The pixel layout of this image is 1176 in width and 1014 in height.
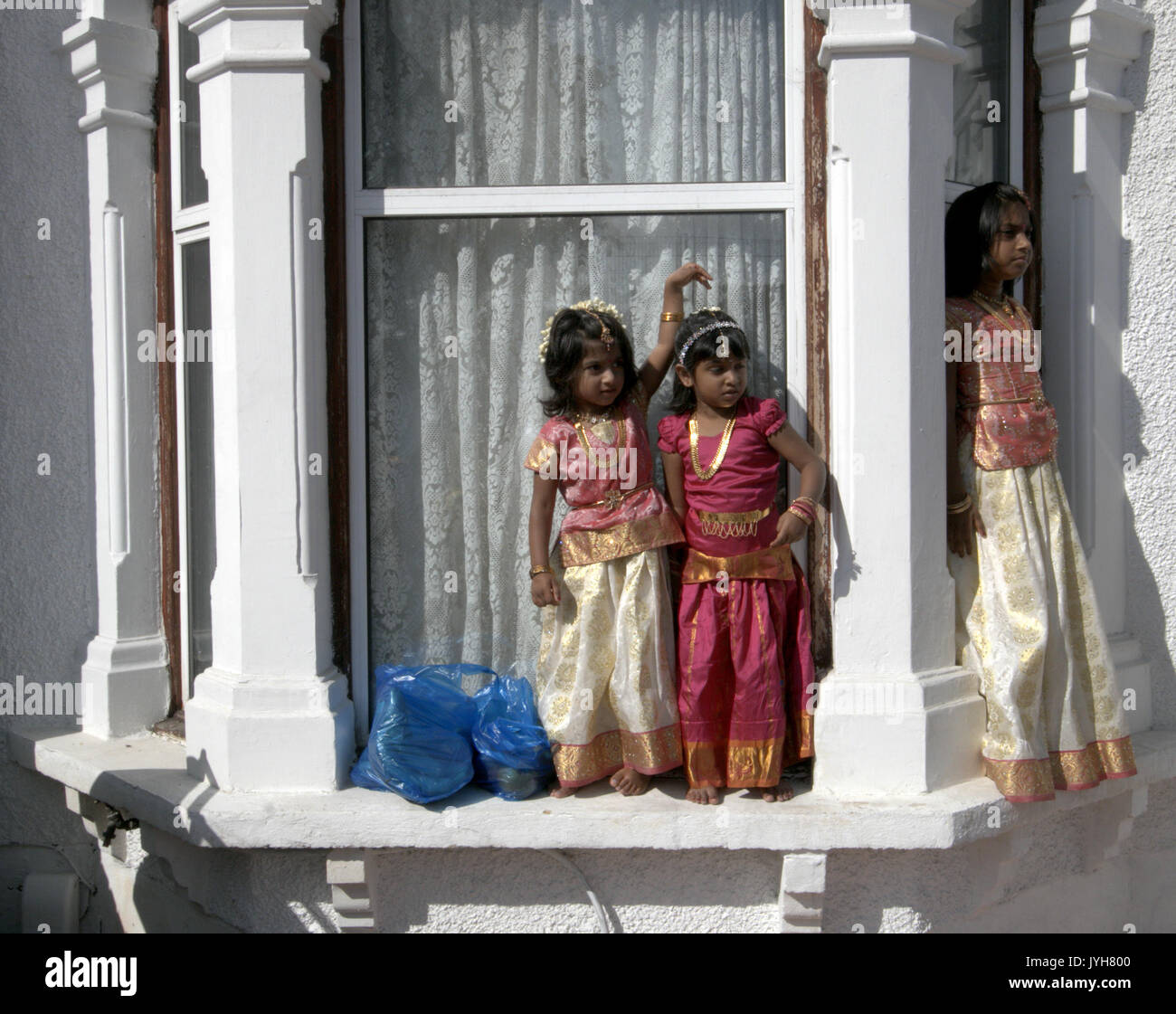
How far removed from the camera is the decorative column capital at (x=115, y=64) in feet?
12.3

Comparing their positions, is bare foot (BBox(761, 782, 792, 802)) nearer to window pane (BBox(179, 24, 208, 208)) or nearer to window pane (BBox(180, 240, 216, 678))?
window pane (BBox(180, 240, 216, 678))

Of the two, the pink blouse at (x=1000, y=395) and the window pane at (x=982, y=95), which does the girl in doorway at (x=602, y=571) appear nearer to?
the pink blouse at (x=1000, y=395)

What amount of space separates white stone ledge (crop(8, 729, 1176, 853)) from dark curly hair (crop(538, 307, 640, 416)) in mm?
1200

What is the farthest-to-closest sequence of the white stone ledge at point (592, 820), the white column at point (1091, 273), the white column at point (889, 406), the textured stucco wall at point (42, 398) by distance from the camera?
1. the textured stucco wall at point (42, 398)
2. the white column at point (1091, 273)
3. the white column at point (889, 406)
4. the white stone ledge at point (592, 820)

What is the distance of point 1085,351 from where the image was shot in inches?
143

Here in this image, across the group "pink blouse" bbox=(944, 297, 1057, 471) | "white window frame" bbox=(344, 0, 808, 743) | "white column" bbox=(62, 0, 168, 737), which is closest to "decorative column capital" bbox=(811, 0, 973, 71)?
"white window frame" bbox=(344, 0, 808, 743)

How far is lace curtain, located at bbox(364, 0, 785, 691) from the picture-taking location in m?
3.47

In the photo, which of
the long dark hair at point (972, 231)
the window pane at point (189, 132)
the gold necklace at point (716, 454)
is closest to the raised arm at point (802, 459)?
the gold necklace at point (716, 454)

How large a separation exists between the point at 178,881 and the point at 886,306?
9.18 ft

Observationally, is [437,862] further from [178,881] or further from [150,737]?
[150,737]

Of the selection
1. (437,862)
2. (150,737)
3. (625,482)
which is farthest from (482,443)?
(150,737)

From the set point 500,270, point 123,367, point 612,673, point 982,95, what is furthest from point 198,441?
point 982,95

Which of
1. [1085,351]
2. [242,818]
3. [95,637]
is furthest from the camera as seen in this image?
[95,637]

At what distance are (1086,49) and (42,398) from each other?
3811mm
